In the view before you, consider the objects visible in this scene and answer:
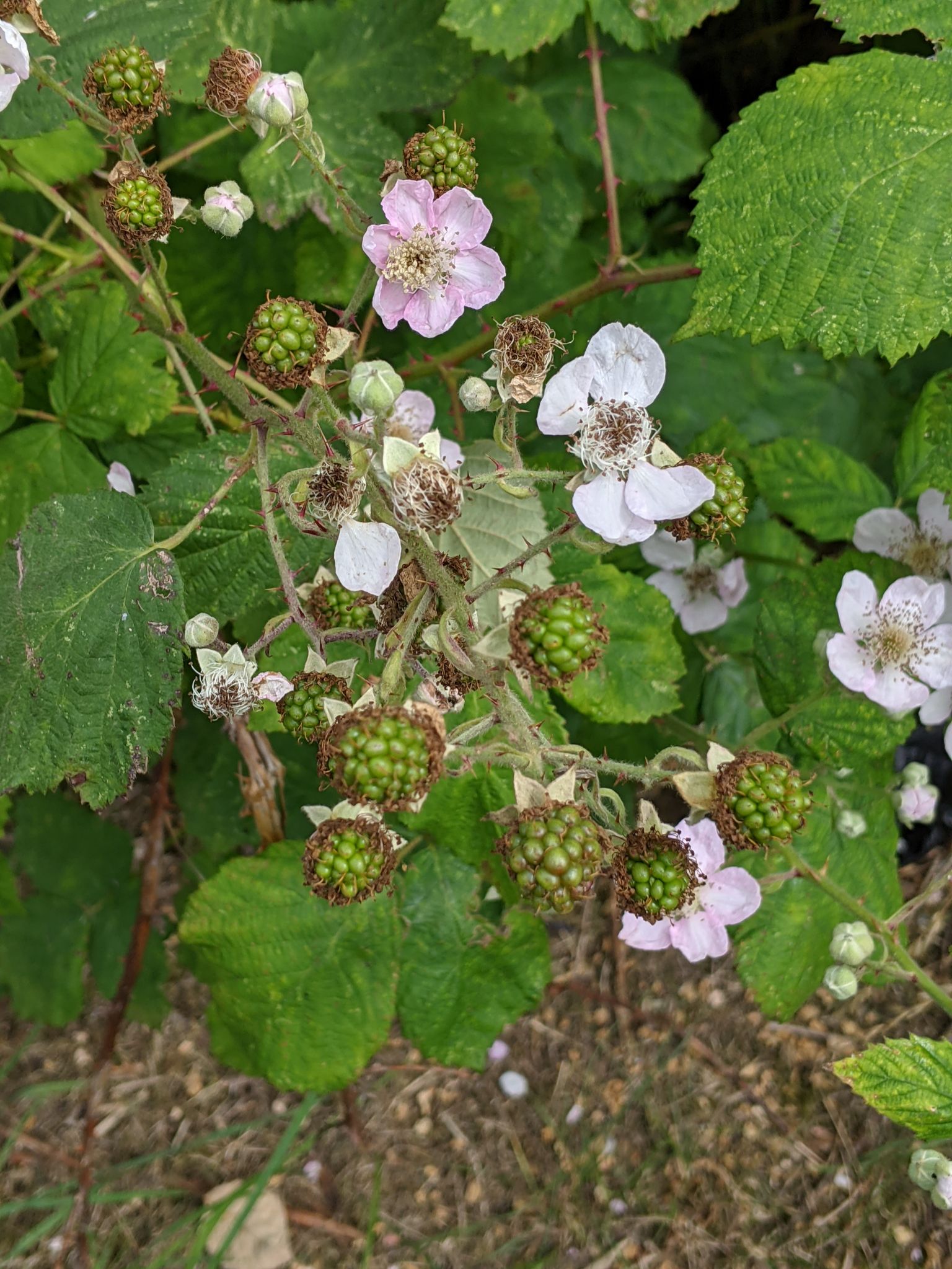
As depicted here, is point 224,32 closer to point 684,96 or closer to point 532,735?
point 684,96

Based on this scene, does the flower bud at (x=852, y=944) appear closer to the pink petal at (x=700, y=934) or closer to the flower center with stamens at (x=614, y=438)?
the pink petal at (x=700, y=934)

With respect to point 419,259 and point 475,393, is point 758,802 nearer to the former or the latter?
point 475,393

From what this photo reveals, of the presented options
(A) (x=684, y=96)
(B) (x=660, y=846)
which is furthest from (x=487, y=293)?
(A) (x=684, y=96)

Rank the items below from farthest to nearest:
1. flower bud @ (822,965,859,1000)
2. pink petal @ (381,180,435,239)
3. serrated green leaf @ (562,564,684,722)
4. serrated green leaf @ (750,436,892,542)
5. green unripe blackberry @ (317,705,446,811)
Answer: serrated green leaf @ (750,436,892,542) < serrated green leaf @ (562,564,684,722) < flower bud @ (822,965,859,1000) < pink petal @ (381,180,435,239) < green unripe blackberry @ (317,705,446,811)

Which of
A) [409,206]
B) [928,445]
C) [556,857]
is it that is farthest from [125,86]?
[928,445]

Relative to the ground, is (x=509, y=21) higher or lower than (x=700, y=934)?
higher

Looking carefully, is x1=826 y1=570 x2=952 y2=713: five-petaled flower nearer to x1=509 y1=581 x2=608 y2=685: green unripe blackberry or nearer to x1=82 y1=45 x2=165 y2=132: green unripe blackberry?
x1=509 y1=581 x2=608 y2=685: green unripe blackberry

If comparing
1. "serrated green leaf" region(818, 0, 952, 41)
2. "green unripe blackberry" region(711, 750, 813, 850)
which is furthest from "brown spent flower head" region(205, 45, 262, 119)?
"green unripe blackberry" region(711, 750, 813, 850)
